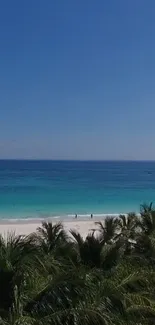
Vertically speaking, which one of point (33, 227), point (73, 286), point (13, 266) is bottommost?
point (73, 286)

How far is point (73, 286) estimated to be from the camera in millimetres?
6609

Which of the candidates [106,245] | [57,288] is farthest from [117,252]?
[57,288]

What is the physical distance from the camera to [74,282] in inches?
262

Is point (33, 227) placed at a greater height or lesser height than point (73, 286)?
greater

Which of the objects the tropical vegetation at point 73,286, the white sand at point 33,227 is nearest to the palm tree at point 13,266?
the tropical vegetation at point 73,286

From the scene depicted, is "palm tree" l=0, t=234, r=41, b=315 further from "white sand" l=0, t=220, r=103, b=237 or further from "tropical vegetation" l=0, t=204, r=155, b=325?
"white sand" l=0, t=220, r=103, b=237

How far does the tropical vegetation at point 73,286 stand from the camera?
6.20 metres

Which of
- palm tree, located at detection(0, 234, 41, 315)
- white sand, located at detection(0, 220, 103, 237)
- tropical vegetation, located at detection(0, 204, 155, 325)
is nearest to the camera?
tropical vegetation, located at detection(0, 204, 155, 325)

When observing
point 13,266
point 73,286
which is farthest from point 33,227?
point 73,286

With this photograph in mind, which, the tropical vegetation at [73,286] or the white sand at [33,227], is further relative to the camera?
the white sand at [33,227]

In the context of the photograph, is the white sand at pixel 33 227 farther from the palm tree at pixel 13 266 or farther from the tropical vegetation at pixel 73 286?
the palm tree at pixel 13 266

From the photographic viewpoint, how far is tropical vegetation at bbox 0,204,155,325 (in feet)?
20.4

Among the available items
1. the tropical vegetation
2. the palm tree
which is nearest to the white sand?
the tropical vegetation

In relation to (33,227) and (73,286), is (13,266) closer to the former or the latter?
(73,286)
